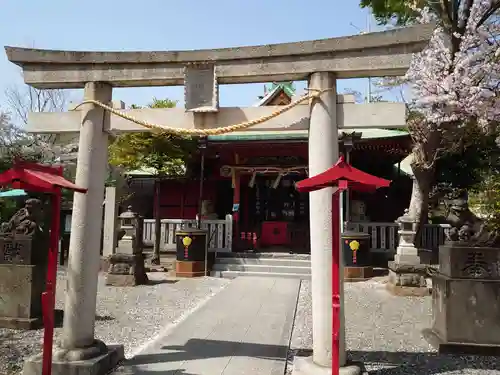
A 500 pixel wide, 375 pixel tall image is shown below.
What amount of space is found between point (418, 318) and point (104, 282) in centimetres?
870

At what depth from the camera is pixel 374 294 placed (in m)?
10.3

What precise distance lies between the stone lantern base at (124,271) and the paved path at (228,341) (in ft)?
9.53

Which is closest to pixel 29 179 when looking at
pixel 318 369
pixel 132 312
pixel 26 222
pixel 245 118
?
pixel 245 118

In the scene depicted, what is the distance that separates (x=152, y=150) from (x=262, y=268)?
19.5 ft

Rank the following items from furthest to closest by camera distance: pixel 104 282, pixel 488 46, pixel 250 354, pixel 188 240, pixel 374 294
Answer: pixel 188 240
pixel 104 282
pixel 488 46
pixel 374 294
pixel 250 354

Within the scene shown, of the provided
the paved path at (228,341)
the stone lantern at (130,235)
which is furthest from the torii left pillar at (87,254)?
the stone lantern at (130,235)

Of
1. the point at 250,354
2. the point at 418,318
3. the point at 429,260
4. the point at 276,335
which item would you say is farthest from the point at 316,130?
the point at 429,260

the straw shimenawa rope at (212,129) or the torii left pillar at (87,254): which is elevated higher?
the straw shimenawa rope at (212,129)

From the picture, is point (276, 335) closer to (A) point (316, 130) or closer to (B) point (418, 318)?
(B) point (418, 318)

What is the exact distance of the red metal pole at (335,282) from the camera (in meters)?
3.85

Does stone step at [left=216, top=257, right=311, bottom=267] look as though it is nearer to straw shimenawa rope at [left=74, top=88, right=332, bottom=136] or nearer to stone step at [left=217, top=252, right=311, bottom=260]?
stone step at [left=217, top=252, right=311, bottom=260]

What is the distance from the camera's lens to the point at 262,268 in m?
13.3

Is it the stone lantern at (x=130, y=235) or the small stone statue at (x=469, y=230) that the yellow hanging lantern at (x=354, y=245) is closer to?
the small stone statue at (x=469, y=230)

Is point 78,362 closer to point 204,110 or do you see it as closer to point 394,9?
point 204,110
